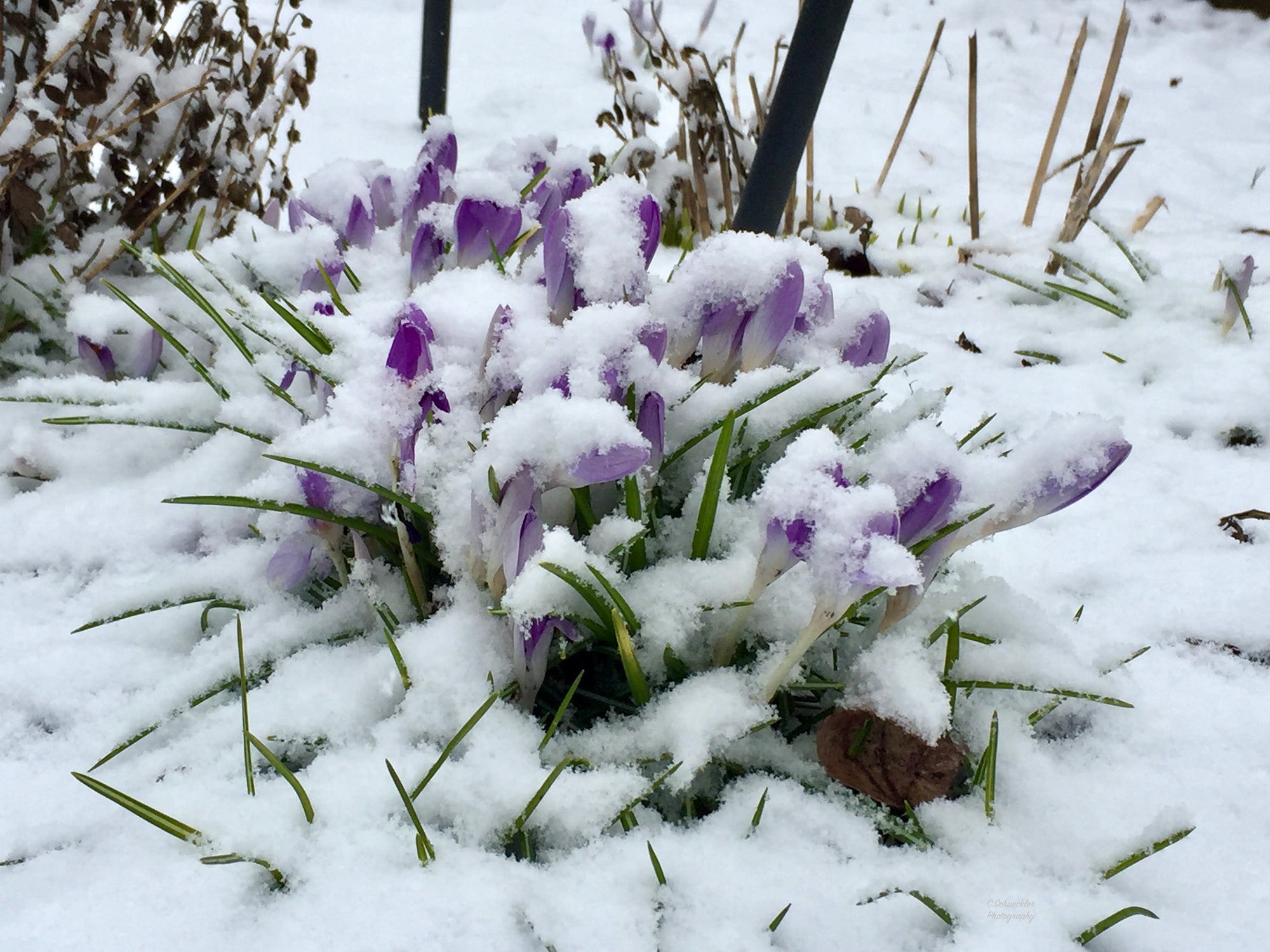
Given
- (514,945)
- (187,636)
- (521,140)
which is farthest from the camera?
(521,140)

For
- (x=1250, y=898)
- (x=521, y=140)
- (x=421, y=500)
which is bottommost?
(x=1250, y=898)

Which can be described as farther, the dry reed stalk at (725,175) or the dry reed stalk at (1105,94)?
the dry reed stalk at (725,175)

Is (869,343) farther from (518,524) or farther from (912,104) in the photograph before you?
(912,104)

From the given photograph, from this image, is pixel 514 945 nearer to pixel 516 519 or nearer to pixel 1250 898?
pixel 516 519

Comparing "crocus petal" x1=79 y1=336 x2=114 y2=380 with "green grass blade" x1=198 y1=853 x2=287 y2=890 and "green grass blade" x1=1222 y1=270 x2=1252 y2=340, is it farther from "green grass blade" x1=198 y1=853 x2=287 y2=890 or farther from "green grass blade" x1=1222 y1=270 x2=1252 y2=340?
"green grass blade" x1=1222 y1=270 x2=1252 y2=340

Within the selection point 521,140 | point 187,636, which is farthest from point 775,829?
point 521,140

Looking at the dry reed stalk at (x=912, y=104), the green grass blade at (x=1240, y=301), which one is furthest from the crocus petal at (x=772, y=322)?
the dry reed stalk at (x=912, y=104)

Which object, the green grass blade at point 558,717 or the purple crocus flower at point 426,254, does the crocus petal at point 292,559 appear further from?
the purple crocus flower at point 426,254
